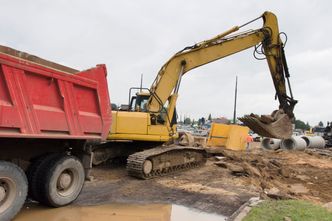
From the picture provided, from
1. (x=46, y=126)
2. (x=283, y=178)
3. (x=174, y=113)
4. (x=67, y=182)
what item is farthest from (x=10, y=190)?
(x=283, y=178)

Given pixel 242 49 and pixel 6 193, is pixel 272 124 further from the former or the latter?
pixel 6 193

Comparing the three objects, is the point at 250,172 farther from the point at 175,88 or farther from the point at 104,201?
the point at 104,201

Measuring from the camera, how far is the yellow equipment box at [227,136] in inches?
872

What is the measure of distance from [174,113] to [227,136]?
10.5 metres

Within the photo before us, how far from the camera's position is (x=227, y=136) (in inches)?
880

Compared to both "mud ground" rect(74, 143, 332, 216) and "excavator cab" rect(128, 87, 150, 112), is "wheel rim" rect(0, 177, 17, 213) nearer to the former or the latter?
"mud ground" rect(74, 143, 332, 216)

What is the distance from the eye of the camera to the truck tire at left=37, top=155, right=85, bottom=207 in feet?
23.1

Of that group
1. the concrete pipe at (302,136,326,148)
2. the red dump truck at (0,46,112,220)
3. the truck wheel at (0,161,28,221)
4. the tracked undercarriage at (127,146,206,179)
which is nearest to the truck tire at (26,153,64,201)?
the red dump truck at (0,46,112,220)

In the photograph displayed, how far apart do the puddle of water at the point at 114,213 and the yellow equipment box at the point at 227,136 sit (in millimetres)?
14821

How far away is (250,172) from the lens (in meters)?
12.1

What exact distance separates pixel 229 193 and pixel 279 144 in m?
17.7

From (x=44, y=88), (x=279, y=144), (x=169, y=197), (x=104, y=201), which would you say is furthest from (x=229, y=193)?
(x=279, y=144)

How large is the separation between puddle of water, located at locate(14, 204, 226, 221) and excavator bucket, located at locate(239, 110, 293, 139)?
5.12 meters

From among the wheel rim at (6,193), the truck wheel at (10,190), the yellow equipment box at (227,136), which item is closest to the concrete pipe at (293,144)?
the yellow equipment box at (227,136)
